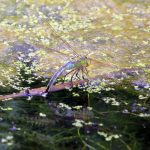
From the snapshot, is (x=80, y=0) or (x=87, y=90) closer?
(x=87, y=90)

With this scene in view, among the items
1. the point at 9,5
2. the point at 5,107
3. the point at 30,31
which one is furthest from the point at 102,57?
the point at 9,5

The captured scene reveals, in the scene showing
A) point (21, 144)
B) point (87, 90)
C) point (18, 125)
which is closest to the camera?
point (21, 144)

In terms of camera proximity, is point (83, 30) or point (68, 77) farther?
point (83, 30)

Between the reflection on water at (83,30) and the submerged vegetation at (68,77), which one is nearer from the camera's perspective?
the submerged vegetation at (68,77)

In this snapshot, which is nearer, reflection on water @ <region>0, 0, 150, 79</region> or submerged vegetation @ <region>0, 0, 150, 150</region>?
submerged vegetation @ <region>0, 0, 150, 150</region>

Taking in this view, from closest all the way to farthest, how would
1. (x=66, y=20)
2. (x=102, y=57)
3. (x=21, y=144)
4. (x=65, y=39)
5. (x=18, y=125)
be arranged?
(x=21, y=144)
(x=18, y=125)
(x=102, y=57)
(x=65, y=39)
(x=66, y=20)

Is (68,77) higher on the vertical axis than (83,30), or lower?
lower

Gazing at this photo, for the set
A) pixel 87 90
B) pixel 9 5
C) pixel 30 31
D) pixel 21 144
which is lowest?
pixel 21 144

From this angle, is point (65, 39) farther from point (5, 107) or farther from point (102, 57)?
point (5, 107)
